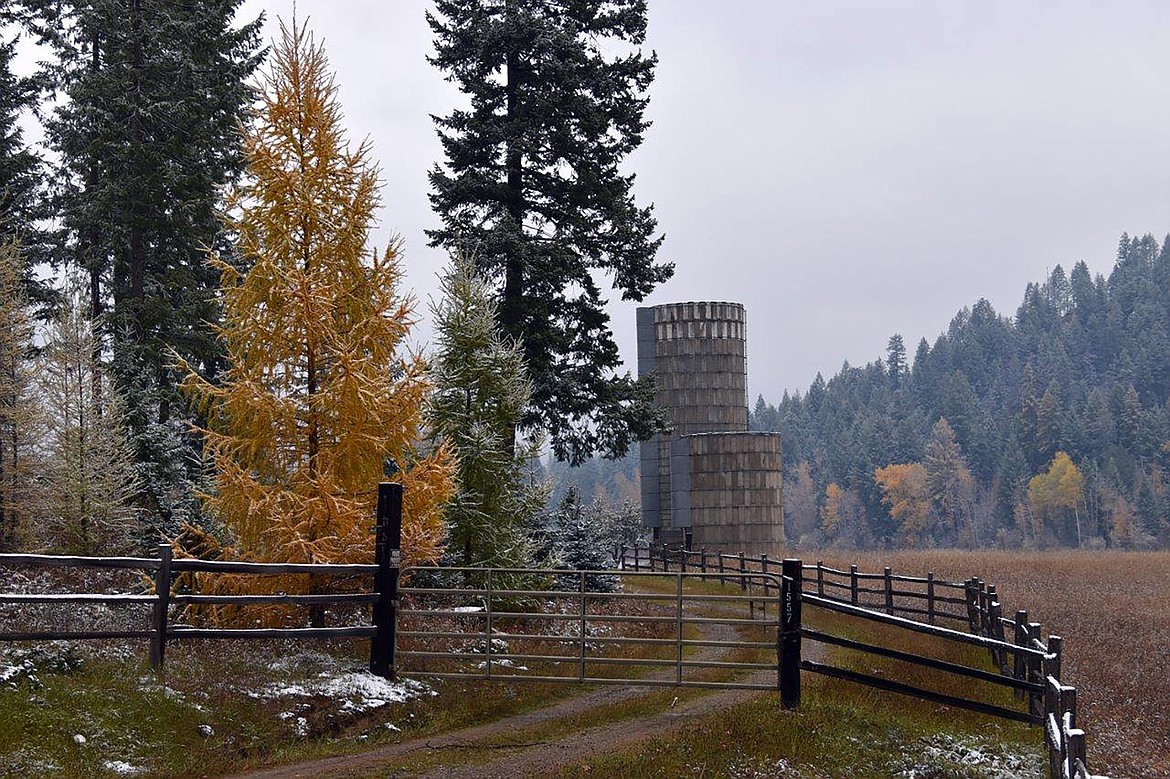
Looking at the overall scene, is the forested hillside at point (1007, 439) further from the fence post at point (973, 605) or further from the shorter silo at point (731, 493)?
the fence post at point (973, 605)

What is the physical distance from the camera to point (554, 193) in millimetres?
28734

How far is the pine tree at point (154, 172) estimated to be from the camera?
96.3ft

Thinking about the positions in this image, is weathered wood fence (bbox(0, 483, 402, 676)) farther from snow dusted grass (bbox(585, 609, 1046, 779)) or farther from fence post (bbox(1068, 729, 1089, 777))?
fence post (bbox(1068, 729, 1089, 777))

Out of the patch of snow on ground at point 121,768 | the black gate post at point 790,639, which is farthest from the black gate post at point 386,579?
the black gate post at point 790,639

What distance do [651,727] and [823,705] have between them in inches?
91.2

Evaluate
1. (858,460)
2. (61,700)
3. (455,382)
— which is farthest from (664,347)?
(858,460)

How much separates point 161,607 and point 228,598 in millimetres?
809

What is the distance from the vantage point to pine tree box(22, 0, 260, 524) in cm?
2936

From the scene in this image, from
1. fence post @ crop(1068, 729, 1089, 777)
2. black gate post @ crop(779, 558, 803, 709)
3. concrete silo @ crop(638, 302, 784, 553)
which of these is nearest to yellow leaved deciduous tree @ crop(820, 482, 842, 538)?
concrete silo @ crop(638, 302, 784, 553)

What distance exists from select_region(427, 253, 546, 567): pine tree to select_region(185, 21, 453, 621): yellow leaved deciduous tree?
12.5 ft

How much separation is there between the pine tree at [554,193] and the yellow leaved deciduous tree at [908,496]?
101987 millimetres

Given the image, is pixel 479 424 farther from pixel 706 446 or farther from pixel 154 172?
pixel 706 446

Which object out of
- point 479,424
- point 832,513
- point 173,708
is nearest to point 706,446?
point 479,424

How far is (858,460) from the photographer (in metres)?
134
